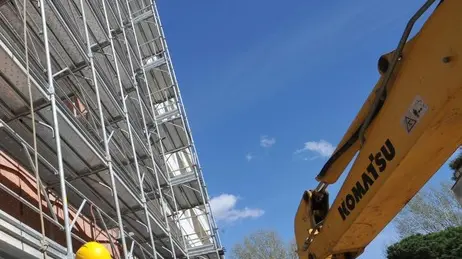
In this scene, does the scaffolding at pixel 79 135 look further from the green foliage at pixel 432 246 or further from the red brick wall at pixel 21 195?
the green foliage at pixel 432 246

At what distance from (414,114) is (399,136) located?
186mm

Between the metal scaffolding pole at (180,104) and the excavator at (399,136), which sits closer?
the excavator at (399,136)

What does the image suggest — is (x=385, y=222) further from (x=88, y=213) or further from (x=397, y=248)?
(x=397, y=248)

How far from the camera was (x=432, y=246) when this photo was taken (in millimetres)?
17828

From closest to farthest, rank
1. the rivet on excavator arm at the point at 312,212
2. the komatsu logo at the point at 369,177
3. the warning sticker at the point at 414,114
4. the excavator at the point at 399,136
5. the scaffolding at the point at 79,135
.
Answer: the excavator at the point at 399,136, the warning sticker at the point at 414,114, the komatsu logo at the point at 369,177, the rivet on excavator arm at the point at 312,212, the scaffolding at the point at 79,135

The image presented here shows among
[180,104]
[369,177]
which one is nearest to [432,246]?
[180,104]

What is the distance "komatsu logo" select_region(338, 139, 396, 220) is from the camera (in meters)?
2.86

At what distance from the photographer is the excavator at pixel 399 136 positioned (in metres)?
2.38

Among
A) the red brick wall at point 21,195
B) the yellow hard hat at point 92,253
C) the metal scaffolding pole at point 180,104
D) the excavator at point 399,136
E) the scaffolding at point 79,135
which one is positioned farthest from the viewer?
the metal scaffolding pole at point 180,104

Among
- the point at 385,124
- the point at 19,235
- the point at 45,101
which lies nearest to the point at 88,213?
the point at 45,101

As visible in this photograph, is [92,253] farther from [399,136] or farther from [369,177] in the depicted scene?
[399,136]

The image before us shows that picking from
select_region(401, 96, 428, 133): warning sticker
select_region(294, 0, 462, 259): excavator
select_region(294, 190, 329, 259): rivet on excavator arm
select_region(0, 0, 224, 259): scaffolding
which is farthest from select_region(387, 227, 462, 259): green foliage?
select_region(401, 96, 428, 133): warning sticker

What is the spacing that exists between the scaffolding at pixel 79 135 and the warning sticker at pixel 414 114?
3.49m

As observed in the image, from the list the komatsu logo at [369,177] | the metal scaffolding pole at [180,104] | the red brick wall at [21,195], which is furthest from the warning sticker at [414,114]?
the metal scaffolding pole at [180,104]
